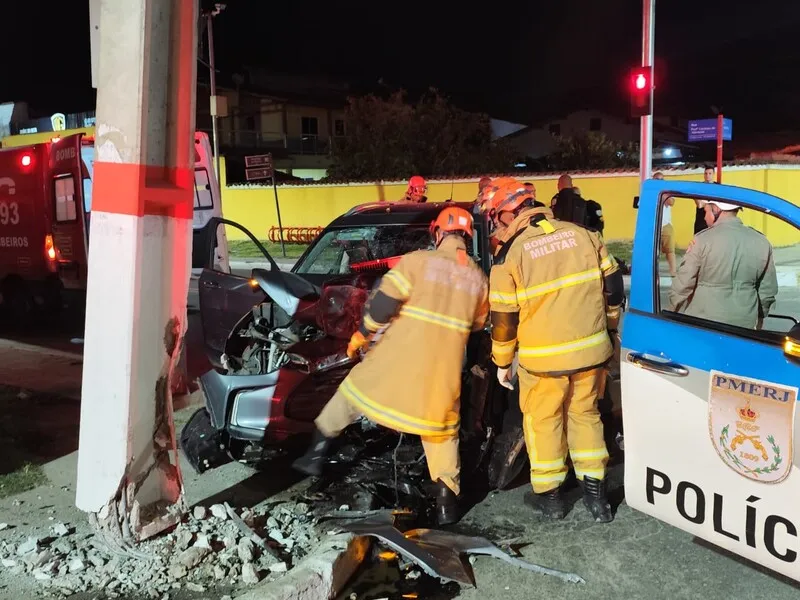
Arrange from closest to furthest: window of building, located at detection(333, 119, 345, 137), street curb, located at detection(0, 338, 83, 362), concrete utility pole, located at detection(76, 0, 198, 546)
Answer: concrete utility pole, located at detection(76, 0, 198, 546)
street curb, located at detection(0, 338, 83, 362)
window of building, located at detection(333, 119, 345, 137)

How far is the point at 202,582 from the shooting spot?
3111 mm

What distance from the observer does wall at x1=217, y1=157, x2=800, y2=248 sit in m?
17.0

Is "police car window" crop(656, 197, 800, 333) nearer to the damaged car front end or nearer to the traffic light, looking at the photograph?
the damaged car front end

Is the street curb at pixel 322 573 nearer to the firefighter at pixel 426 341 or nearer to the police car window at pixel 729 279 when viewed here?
the firefighter at pixel 426 341

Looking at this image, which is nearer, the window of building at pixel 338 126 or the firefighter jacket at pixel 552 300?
the firefighter jacket at pixel 552 300

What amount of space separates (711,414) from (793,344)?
0.44 m

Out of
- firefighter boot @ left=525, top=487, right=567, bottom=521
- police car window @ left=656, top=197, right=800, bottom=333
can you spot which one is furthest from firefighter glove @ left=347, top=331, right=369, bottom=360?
police car window @ left=656, top=197, right=800, bottom=333

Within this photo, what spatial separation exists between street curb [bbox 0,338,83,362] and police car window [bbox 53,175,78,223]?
2.06 metres

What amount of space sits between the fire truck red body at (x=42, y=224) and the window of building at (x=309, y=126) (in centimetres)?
3000

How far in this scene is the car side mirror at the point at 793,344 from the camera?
262 centimetres

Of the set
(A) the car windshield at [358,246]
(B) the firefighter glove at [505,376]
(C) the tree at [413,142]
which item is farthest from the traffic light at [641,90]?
(C) the tree at [413,142]

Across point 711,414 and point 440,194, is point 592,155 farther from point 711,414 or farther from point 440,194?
point 711,414

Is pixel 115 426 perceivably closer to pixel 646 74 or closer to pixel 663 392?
pixel 663 392

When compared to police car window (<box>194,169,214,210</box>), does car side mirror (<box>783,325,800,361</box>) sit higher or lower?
lower
